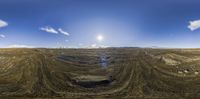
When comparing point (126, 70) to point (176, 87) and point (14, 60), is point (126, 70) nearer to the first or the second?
point (176, 87)

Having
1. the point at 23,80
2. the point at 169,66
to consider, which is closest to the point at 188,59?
the point at 169,66

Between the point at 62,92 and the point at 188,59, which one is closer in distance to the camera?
the point at 62,92

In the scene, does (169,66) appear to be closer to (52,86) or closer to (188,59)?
(188,59)

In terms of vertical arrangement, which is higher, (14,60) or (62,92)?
(14,60)

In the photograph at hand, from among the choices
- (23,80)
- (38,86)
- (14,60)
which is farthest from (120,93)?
(14,60)

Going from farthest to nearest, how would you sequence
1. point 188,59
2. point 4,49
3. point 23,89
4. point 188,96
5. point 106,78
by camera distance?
point 4,49 < point 188,59 < point 106,78 < point 23,89 < point 188,96

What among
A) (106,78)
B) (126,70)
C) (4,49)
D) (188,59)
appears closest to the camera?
(106,78)
